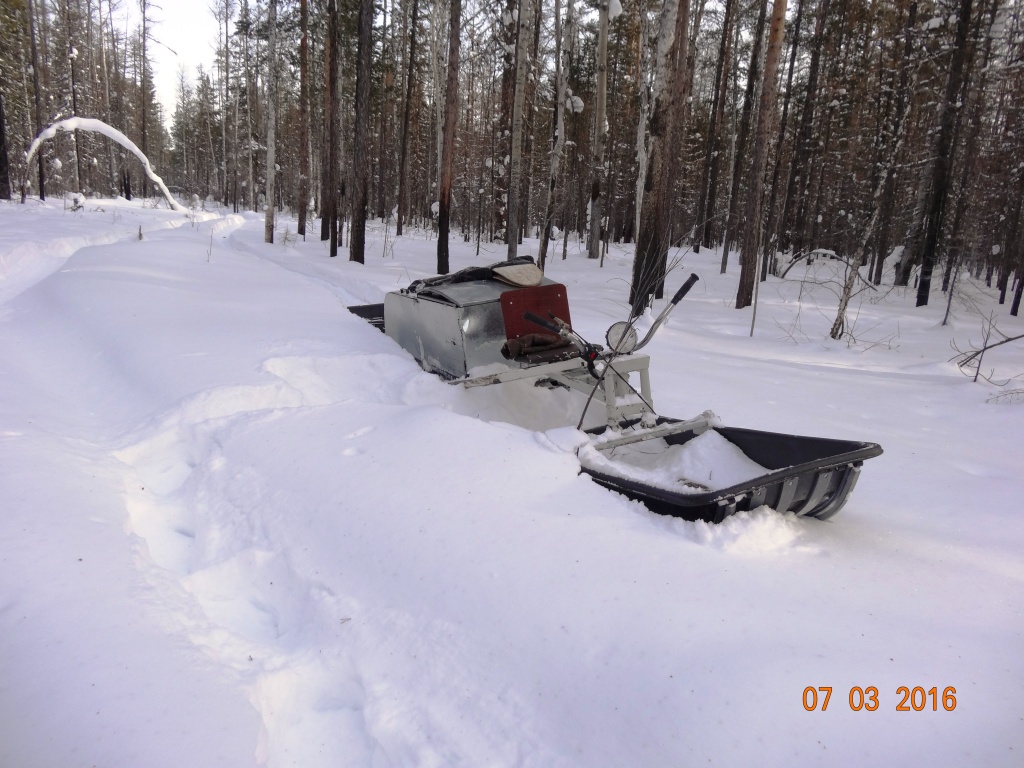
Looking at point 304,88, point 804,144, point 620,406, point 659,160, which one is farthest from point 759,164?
point 304,88

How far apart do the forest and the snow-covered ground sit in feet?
7.68

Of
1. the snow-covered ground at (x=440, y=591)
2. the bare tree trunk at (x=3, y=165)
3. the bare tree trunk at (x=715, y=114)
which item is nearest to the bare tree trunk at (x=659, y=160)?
the snow-covered ground at (x=440, y=591)

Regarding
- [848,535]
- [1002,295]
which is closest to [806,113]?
[1002,295]

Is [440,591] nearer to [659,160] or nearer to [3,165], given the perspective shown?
[659,160]

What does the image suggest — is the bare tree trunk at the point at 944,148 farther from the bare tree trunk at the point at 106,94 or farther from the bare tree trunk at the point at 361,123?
the bare tree trunk at the point at 106,94

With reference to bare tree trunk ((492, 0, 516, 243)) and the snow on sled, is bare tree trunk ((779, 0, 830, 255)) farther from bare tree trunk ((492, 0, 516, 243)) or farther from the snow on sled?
the snow on sled

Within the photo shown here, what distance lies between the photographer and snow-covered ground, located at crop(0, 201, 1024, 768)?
6.19 ft

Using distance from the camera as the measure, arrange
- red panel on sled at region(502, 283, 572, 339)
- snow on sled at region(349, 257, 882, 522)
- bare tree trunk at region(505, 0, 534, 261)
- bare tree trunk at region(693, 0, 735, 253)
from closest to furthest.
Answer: snow on sled at region(349, 257, 882, 522) < red panel on sled at region(502, 283, 572, 339) < bare tree trunk at region(505, 0, 534, 261) < bare tree trunk at region(693, 0, 735, 253)

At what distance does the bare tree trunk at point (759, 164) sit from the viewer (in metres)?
11.5

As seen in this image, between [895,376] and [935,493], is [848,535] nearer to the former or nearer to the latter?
[935,493]

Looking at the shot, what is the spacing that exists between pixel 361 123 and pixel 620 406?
13085 millimetres

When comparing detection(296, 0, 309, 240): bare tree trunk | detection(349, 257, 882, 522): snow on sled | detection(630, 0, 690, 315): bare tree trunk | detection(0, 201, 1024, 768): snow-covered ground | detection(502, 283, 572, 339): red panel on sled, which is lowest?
detection(0, 201, 1024, 768): snow-covered ground

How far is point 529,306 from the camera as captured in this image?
16.5ft

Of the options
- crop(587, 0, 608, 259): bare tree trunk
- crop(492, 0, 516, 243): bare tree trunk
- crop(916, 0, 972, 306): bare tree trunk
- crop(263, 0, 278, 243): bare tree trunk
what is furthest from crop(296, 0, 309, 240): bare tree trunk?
crop(916, 0, 972, 306): bare tree trunk
